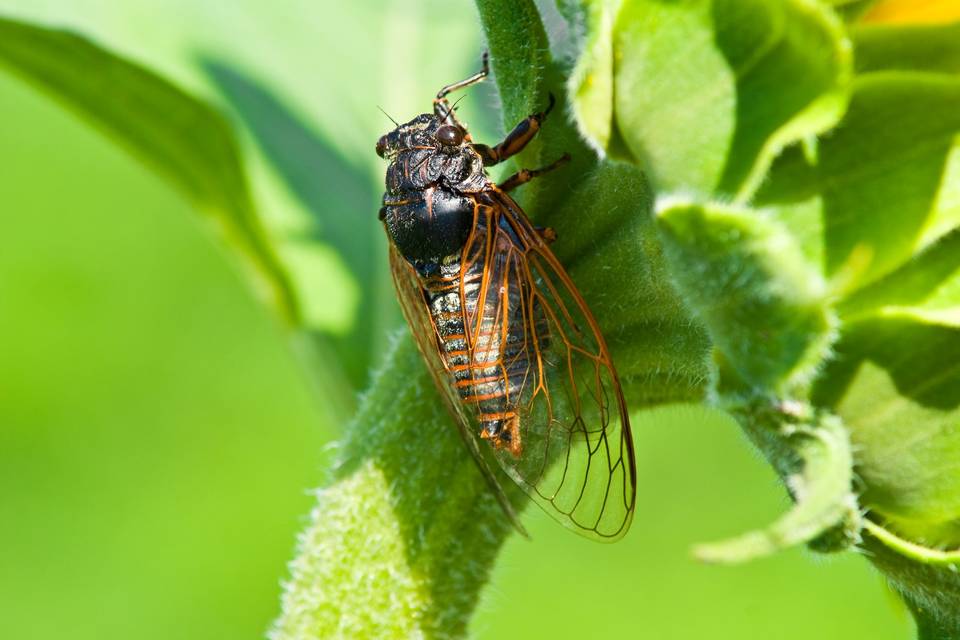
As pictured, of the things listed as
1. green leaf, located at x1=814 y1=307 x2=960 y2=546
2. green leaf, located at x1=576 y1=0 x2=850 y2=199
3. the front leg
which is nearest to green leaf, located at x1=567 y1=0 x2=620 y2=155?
green leaf, located at x1=576 y1=0 x2=850 y2=199

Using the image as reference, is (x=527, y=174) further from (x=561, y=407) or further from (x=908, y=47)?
(x=908, y=47)

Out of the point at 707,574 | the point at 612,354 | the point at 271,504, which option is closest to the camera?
the point at 612,354

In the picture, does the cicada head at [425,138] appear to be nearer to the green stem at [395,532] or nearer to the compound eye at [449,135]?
the compound eye at [449,135]

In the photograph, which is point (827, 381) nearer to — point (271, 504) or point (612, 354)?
point (612, 354)

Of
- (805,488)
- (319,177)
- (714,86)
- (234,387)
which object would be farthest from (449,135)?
(234,387)

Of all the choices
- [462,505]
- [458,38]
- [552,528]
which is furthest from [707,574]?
[462,505]

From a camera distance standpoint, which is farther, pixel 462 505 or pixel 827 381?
pixel 462 505

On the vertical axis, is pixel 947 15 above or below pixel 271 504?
above

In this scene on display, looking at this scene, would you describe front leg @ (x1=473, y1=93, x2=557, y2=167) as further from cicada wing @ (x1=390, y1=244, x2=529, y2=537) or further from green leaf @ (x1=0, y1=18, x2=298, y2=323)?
green leaf @ (x1=0, y1=18, x2=298, y2=323)
